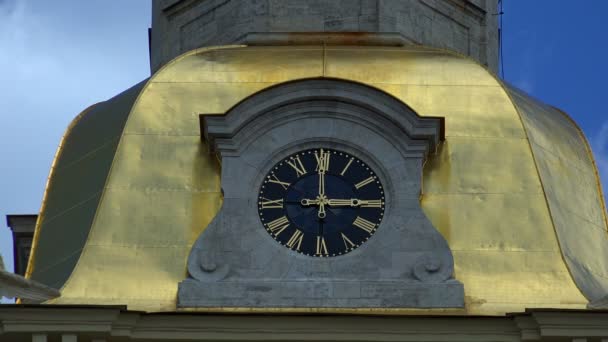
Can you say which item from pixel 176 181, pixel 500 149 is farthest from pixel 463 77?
pixel 176 181

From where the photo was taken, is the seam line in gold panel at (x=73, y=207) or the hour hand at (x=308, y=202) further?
the seam line in gold panel at (x=73, y=207)

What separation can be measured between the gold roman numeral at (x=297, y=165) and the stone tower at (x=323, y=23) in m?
2.89

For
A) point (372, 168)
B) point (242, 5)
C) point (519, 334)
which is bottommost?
point (519, 334)

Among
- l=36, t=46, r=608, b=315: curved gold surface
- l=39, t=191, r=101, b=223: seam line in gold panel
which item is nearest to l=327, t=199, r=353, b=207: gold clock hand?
l=36, t=46, r=608, b=315: curved gold surface

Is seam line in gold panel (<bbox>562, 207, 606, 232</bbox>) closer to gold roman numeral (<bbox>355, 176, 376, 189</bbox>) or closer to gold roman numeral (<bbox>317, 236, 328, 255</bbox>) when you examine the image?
gold roman numeral (<bbox>355, 176, 376, 189</bbox>)

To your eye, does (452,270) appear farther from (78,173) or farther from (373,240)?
(78,173)

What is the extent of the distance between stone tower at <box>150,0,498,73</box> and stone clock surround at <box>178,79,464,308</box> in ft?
8.55

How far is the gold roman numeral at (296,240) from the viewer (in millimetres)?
46188

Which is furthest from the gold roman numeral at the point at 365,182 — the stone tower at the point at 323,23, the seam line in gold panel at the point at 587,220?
the stone tower at the point at 323,23

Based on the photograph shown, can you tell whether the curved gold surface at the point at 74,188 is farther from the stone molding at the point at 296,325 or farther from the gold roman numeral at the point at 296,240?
the gold roman numeral at the point at 296,240

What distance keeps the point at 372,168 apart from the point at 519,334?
11.4 ft

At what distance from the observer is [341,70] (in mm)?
48188

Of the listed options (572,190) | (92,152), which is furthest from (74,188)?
(572,190)

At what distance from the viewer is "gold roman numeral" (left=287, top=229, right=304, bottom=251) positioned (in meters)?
46.2
